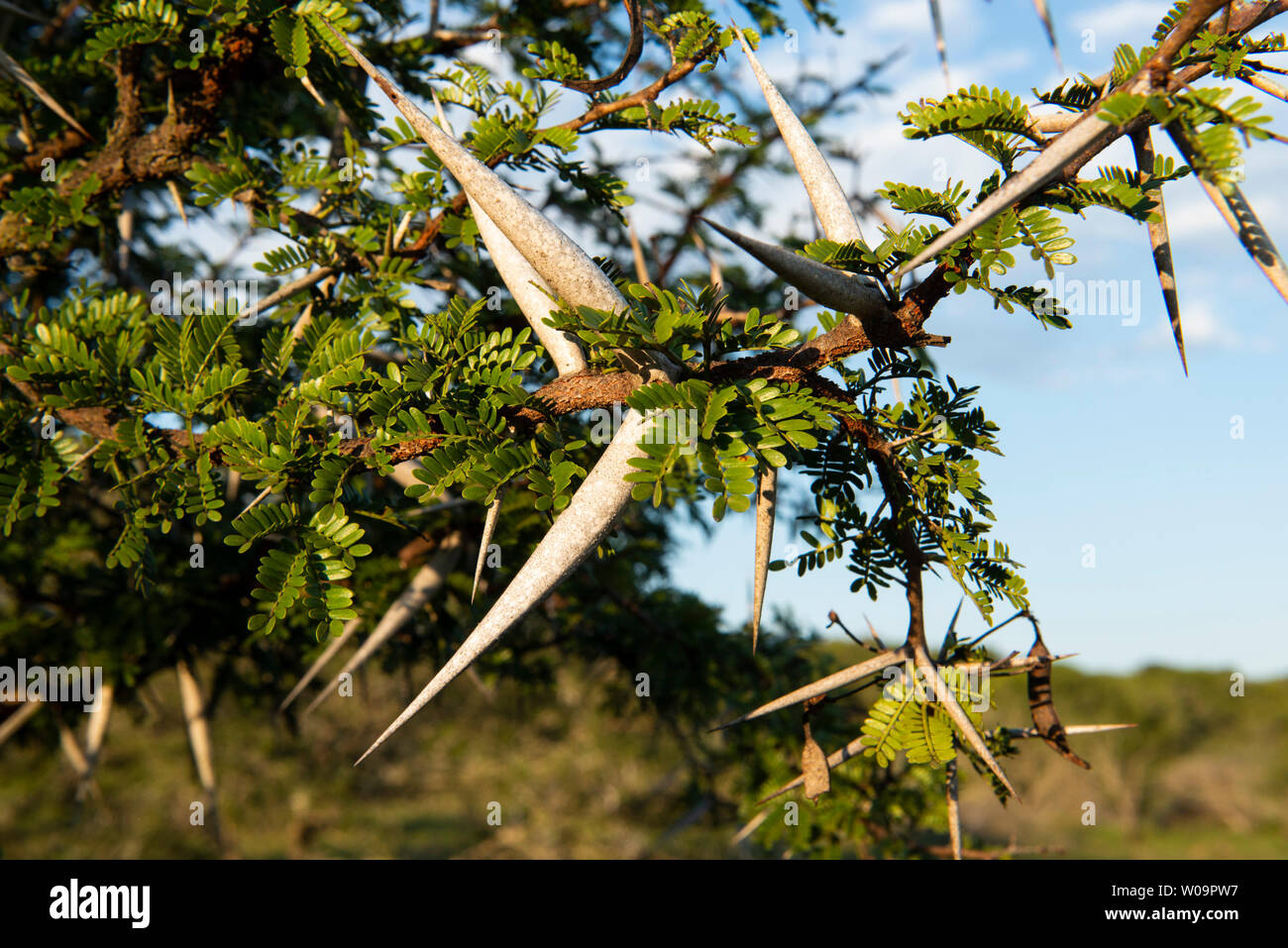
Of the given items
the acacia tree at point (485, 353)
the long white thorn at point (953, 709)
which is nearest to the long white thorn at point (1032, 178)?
the acacia tree at point (485, 353)

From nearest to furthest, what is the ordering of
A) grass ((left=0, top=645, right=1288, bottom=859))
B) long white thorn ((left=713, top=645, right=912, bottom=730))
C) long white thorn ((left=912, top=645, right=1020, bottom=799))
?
long white thorn ((left=912, top=645, right=1020, bottom=799)) → long white thorn ((left=713, top=645, right=912, bottom=730)) → grass ((left=0, top=645, right=1288, bottom=859))

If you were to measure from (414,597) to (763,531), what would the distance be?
1.67 m

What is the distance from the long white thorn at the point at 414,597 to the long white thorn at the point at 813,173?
196 cm

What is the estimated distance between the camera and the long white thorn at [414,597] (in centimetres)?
287

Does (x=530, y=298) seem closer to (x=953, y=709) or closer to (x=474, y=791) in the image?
(x=953, y=709)

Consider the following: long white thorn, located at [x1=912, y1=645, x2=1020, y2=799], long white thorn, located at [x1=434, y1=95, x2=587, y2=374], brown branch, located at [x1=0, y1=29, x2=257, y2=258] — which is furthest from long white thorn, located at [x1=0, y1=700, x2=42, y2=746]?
long white thorn, located at [x1=912, y1=645, x2=1020, y2=799]

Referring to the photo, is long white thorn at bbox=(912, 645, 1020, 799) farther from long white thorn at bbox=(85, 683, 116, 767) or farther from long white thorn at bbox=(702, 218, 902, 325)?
long white thorn at bbox=(85, 683, 116, 767)

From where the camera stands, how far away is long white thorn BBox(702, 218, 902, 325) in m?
1.30

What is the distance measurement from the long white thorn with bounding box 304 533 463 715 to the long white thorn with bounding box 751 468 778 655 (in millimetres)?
1585

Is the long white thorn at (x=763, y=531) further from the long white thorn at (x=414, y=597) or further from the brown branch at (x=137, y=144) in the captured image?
the brown branch at (x=137, y=144)

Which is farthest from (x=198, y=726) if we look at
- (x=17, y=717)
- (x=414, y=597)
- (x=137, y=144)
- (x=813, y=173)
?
(x=813, y=173)

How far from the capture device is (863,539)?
218cm

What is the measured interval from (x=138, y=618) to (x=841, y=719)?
332 cm
